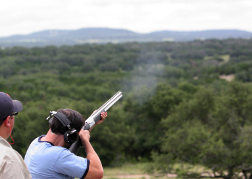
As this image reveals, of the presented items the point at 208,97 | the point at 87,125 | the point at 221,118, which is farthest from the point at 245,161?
the point at 87,125

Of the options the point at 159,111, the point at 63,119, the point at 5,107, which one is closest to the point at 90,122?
the point at 63,119

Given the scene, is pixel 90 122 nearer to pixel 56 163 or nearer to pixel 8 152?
pixel 56 163

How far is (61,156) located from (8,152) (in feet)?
1.77

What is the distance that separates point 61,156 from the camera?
90.9 inches

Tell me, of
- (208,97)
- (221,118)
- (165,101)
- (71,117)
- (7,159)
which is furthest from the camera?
(165,101)

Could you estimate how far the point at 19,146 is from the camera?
31.7 metres

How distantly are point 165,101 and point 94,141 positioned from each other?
10.3 meters

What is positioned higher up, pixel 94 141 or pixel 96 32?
pixel 96 32

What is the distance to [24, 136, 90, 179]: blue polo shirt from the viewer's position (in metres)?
2.29

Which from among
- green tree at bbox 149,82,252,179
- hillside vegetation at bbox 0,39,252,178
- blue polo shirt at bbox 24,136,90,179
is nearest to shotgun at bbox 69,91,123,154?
blue polo shirt at bbox 24,136,90,179

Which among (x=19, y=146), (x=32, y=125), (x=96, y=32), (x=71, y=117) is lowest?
(x=19, y=146)

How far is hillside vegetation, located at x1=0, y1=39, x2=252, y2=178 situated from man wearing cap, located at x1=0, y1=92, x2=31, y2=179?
52.9ft

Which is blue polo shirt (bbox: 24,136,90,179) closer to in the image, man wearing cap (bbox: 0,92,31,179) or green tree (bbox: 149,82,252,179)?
man wearing cap (bbox: 0,92,31,179)

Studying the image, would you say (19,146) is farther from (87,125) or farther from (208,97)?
(87,125)
